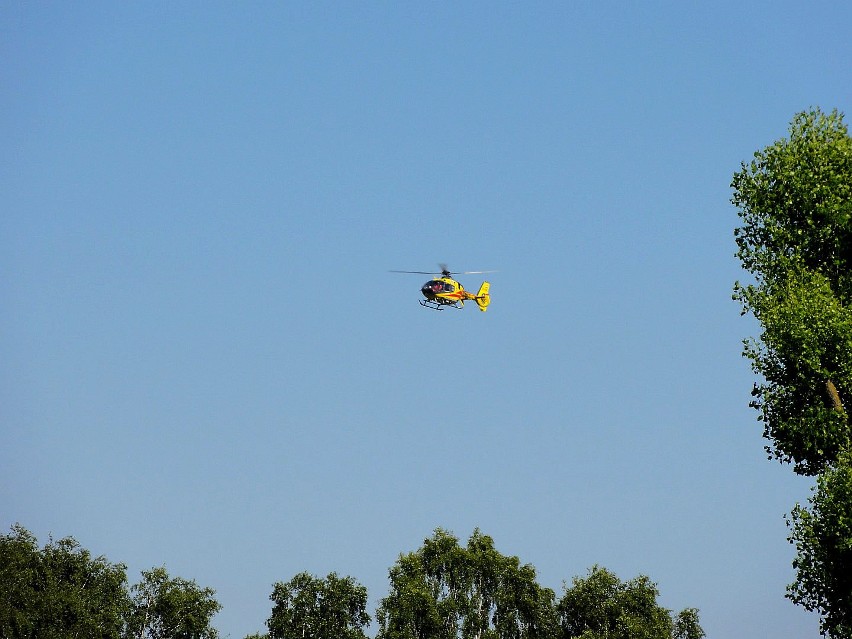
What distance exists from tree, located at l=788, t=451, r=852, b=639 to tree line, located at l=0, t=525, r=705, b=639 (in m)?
54.6

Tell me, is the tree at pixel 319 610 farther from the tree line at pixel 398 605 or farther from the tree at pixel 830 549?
the tree at pixel 830 549

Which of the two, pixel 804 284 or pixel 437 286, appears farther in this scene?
pixel 437 286

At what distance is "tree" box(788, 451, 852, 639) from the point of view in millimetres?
38500

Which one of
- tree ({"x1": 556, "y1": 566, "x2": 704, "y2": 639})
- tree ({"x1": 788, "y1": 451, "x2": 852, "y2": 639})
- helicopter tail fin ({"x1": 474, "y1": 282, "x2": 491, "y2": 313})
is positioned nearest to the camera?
tree ({"x1": 788, "y1": 451, "x2": 852, "y2": 639})

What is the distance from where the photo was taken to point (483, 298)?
11575 centimetres

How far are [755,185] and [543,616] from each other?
61.8 m

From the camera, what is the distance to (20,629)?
99375 millimetres

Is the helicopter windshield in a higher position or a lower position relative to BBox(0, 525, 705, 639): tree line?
higher

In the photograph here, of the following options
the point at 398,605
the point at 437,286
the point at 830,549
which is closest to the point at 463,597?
the point at 398,605

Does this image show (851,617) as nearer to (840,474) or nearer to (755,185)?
(840,474)

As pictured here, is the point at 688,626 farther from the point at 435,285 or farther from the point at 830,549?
the point at 830,549

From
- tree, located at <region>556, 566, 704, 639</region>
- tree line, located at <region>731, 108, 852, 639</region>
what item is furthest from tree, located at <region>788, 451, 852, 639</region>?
tree, located at <region>556, 566, 704, 639</region>

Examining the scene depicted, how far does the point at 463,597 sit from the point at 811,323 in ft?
209

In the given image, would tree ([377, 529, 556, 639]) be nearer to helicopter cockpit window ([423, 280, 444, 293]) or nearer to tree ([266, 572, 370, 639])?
tree ([266, 572, 370, 639])
